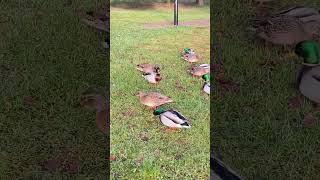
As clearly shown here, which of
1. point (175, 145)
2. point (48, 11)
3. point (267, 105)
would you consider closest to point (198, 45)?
point (175, 145)

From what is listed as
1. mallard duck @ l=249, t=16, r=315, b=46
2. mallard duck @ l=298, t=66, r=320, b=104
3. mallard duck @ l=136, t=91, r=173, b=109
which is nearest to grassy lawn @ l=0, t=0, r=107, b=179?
mallard duck @ l=136, t=91, r=173, b=109

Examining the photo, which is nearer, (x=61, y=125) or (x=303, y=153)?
(x=303, y=153)

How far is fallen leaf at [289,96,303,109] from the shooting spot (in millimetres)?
3471

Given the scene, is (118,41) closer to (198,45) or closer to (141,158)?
(198,45)

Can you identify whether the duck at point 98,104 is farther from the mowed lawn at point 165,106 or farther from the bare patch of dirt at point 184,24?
the bare patch of dirt at point 184,24

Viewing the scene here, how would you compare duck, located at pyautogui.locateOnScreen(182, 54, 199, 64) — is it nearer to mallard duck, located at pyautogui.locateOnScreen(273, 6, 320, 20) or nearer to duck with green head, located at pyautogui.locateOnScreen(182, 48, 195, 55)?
duck with green head, located at pyautogui.locateOnScreen(182, 48, 195, 55)

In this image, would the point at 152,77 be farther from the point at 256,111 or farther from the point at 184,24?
the point at 256,111

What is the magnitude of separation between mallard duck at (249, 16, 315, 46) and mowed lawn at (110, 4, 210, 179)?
47.0 inches

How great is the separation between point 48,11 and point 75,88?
2.45 ft

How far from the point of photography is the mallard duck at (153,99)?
2955 mm

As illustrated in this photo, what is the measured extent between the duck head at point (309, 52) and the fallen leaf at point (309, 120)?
492mm

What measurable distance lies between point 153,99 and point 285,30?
4.88 feet

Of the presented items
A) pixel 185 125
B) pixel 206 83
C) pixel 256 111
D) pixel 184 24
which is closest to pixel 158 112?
pixel 185 125

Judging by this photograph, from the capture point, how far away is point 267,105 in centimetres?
345
